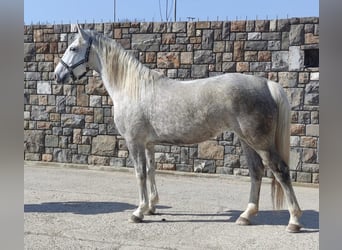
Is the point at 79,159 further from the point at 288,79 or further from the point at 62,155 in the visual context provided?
the point at 288,79

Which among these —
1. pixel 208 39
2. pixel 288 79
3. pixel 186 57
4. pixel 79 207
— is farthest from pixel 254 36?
pixel 79 207

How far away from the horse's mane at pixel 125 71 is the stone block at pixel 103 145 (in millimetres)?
2588

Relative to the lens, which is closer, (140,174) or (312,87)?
(140,174)

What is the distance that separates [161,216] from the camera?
370cm

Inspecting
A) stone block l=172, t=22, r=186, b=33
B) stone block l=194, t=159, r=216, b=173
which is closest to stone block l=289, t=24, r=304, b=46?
stone block l=172, t=22, r=186, b=33

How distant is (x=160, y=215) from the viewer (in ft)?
12.3

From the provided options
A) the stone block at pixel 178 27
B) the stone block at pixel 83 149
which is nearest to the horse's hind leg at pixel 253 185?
the stone block at pixel 178 27

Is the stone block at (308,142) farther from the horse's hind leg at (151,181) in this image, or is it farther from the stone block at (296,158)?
the horse's hind leg at (151,181)

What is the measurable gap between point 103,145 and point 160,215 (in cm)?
270

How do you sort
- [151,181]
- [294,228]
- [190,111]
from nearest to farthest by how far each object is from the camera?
[294,228]
[190,111]
[151,181]
